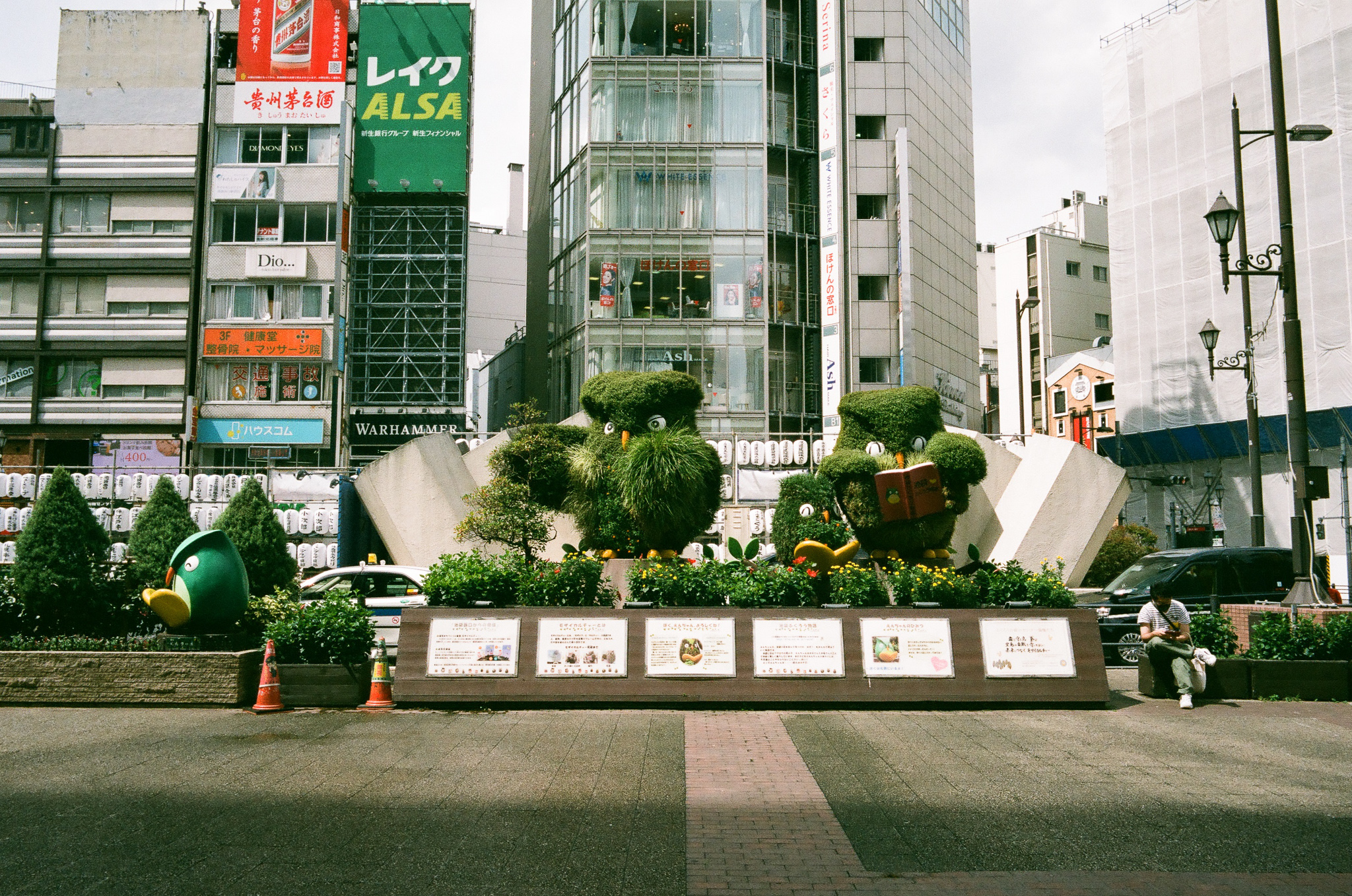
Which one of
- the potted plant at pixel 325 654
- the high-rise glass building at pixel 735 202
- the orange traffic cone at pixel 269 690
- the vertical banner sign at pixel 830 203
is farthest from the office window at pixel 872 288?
the orange traffic cone at pixel 269 690

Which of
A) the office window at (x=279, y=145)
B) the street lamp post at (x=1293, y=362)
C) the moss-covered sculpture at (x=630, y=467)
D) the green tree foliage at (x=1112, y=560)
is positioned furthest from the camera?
the office window at (x=279, y=145)

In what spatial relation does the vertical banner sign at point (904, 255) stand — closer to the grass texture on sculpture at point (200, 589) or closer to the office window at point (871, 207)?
the office window at point (871, 207)

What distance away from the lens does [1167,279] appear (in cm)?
4019

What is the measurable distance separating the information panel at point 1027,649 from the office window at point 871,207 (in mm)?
30558

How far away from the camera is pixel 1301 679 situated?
39.5 feet

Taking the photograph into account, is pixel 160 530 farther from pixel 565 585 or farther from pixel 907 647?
pixel 907 647

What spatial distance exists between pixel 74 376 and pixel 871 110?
34374 mm

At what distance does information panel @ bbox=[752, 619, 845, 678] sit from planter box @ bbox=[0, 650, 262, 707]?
5973mm

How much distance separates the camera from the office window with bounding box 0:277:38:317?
136ft

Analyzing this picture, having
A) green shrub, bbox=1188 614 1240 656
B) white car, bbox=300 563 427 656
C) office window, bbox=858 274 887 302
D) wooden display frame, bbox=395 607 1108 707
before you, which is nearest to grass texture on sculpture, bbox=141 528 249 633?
wooden display frame, bbox=395 607 1108 707

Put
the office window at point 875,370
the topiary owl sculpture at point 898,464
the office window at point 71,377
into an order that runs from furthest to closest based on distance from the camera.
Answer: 1. the office window at point 71,377
2. the office window at point 875,370
3. the topiary owl sculpture at point 898,464

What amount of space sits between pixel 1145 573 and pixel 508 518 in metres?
11.6

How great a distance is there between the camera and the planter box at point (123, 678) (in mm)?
11453

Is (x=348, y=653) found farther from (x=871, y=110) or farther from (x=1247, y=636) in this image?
(x=871, y=110)
